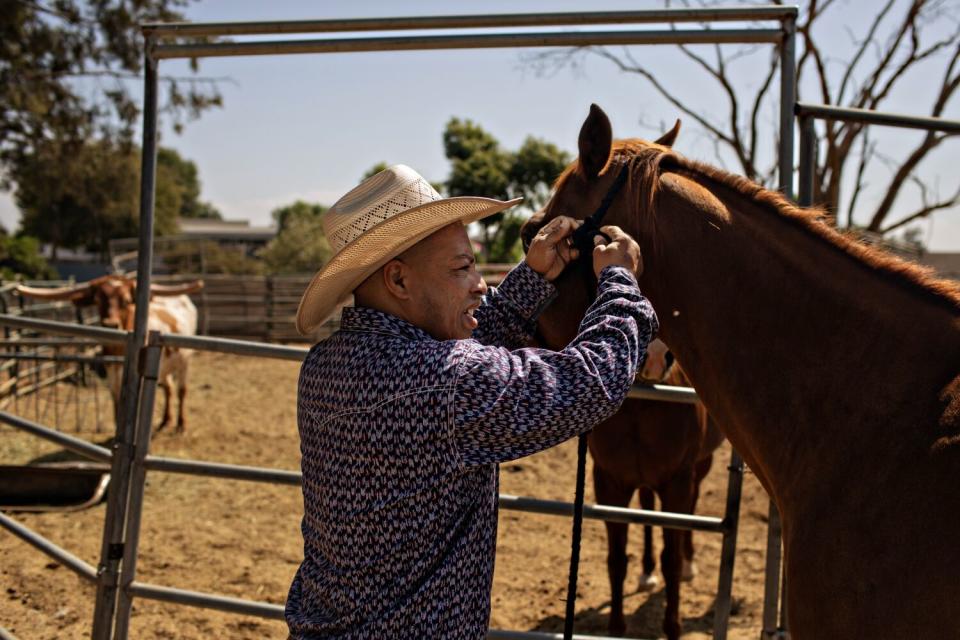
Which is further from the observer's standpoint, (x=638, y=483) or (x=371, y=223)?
(x=638, y=483)

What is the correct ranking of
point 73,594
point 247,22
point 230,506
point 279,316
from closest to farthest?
point 247,22
point 73,594
point 230,506
point 279,316

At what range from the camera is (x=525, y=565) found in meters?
4.74

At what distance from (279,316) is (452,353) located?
18043 millimetres

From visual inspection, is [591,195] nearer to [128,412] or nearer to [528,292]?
[528,292]

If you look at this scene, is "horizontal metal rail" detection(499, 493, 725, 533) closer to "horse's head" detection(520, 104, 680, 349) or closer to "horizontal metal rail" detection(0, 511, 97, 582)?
"horse's head" detection(520, 104, 680, 349)

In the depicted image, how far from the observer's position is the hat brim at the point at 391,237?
1479mm

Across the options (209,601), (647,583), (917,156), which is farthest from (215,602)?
(917,156)

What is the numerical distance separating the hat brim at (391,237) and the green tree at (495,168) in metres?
11.0

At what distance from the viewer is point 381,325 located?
57.9 inches

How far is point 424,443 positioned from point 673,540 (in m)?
2.71

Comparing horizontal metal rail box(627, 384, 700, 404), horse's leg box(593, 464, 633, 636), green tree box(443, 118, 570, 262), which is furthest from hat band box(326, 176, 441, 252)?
green tree box(443, 118, 570, 262)

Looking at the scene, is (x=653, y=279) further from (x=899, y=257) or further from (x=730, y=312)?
(x=899, y=257)

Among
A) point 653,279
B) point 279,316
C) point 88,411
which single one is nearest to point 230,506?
point 88,411

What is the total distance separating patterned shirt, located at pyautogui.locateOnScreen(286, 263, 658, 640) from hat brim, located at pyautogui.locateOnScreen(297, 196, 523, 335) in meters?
0.11
